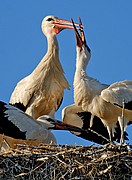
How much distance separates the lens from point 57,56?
15.1m

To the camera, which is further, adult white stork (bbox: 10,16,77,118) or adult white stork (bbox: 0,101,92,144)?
adult white stork (bbox: 10,16,77,118)

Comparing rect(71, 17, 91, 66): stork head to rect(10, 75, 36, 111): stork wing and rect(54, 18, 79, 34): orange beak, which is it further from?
rect(54, 18, 79, 34): orange beak

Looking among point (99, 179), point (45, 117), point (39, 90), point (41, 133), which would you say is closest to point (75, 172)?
point (99, 179)

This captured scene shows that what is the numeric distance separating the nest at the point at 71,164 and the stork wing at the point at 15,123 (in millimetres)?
2054

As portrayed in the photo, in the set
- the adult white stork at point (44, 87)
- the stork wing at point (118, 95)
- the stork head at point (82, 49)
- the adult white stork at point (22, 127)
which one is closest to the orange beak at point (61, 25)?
the adult white stork at point (44, 87)

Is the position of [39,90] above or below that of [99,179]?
above

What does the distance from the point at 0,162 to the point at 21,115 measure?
8.25 ft

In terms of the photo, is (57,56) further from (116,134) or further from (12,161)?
(12,161)

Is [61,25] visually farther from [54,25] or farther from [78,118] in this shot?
[78,118]

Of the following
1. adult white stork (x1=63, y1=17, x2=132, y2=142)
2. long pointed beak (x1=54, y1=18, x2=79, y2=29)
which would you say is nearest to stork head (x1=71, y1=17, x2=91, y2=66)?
adult white stork (x1=63, y1=17, x2=132, y2=142)

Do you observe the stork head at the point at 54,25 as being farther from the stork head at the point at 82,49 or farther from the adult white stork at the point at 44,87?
the stork head at the point at 82,49

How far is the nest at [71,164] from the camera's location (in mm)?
10047

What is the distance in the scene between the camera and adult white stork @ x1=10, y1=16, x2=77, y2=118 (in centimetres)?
1447

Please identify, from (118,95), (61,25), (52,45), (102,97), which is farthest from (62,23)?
(118,95)
